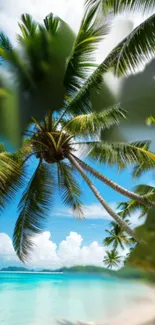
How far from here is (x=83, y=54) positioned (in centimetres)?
589

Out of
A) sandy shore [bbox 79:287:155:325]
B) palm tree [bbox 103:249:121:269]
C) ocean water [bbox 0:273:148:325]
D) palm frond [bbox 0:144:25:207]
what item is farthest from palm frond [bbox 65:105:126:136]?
palm tree [bbox 103:249:121:269]

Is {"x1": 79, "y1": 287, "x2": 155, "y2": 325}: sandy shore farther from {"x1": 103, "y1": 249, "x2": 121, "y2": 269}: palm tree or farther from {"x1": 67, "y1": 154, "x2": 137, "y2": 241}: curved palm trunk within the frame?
{"x1": 103, "y1": 249, "x2": 121, "y2": 269}: palm tree

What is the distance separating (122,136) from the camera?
18.9ft

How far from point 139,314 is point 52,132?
3.09 metres

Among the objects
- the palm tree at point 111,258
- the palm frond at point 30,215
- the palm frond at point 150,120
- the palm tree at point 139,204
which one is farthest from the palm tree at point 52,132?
the palm tree at point 111,258

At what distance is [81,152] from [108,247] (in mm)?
6147

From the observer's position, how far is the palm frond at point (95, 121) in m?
5.52

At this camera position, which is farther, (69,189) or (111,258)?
(111,258)

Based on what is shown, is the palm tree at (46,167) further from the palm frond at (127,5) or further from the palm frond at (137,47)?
the palm frond at (127,5)

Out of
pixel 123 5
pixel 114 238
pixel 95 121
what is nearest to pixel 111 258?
pixel 114 238

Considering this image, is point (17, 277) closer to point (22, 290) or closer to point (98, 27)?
point (22, 290)

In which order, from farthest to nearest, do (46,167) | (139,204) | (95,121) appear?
(139,204), (46,167), (95,121)

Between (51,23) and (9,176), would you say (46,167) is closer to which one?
(9,176)

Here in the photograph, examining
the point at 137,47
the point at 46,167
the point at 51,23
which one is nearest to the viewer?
the point at 137,47
